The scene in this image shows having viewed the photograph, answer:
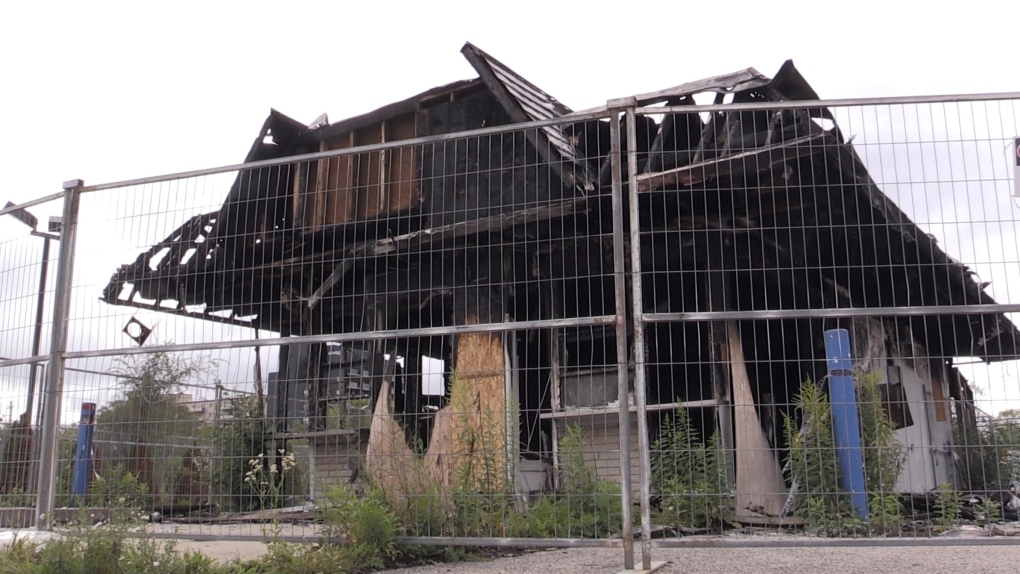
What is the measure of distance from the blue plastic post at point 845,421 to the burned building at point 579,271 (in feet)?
1.04

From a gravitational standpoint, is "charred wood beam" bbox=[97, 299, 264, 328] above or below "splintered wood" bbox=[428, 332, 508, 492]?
above

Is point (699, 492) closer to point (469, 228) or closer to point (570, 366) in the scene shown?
point (570, 366)

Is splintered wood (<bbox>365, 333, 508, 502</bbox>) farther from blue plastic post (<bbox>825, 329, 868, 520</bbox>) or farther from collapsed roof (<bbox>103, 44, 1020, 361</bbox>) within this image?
blue plastic post (<bbox>825, 329, 868, 520</bbox>)

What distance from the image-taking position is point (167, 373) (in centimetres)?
654

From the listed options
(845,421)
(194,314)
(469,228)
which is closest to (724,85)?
(469,228)

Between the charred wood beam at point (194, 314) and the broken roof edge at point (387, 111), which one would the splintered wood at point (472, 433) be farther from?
the broken roof edge at point (387, 111)

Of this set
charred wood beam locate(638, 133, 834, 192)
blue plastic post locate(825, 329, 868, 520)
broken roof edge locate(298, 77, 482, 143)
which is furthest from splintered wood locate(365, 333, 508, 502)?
broken roof edge locate(298, 77, 482, 143)

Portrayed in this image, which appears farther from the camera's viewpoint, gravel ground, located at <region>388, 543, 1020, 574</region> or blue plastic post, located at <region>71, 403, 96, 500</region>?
blue plastic post, located at <region>71, 403, 96, 500</region>

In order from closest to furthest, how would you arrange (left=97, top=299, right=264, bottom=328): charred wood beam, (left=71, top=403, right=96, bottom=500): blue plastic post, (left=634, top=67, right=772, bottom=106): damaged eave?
(left=97, top=299, right=264, bottom=328): charred wood beam, (left=71, top=403, right=96, bottom=500): blue plastic post, (left=634, top=67, right=772, bottom=106): damaged eave

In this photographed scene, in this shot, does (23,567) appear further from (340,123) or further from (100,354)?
(340,123)

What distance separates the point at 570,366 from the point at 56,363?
3.78 meters

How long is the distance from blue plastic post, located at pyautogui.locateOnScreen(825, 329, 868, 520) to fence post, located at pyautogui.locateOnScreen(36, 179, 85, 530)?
528cm

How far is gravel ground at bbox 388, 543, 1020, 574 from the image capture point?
5.13m

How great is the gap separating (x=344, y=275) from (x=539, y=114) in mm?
3685
